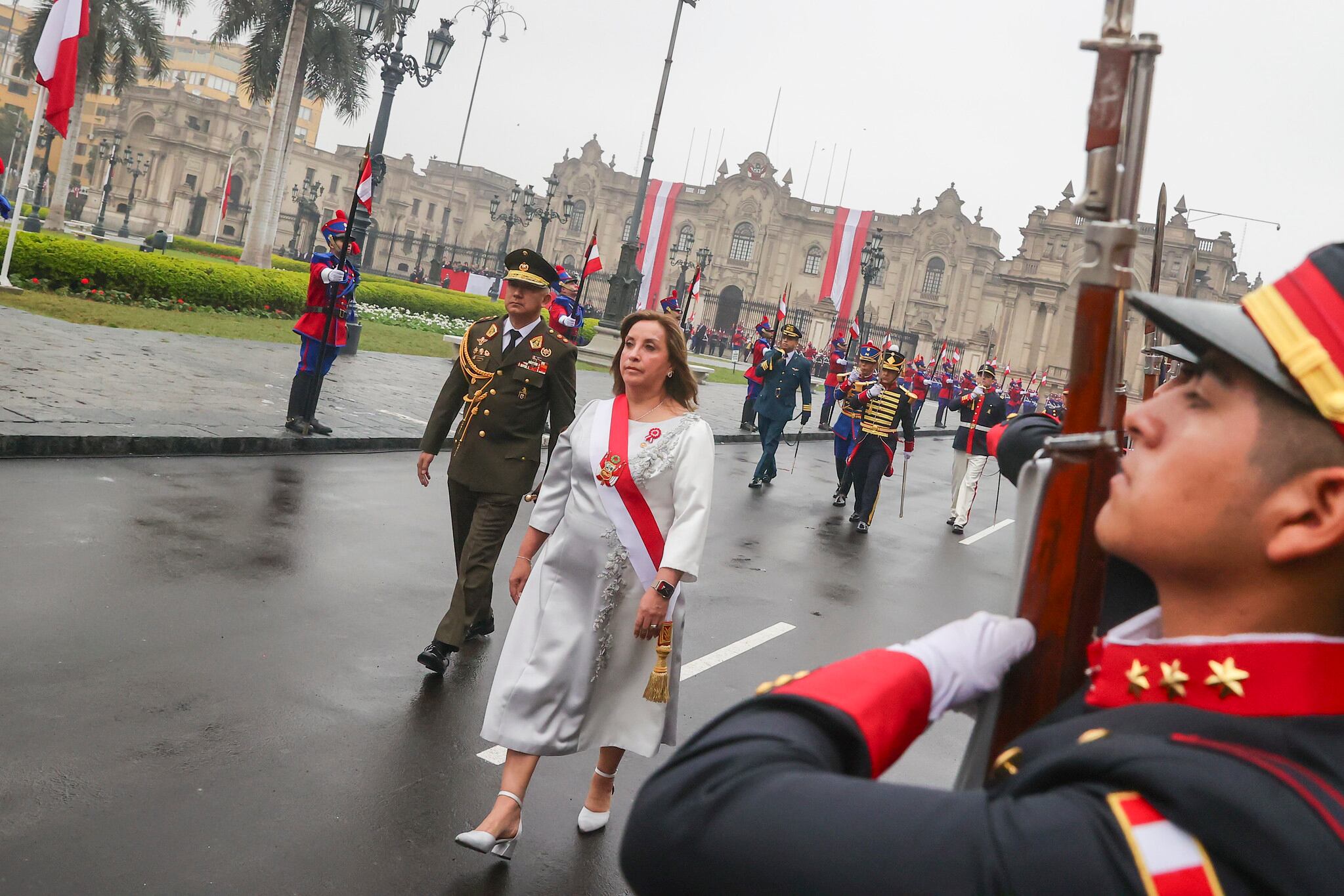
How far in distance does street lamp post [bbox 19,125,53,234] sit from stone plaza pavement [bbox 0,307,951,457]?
67.2ft

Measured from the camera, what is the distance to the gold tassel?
3.43m

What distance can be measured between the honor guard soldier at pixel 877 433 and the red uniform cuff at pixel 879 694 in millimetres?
10808

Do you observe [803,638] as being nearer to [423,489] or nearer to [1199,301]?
[423,489]

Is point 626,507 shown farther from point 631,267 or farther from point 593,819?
point 631,267

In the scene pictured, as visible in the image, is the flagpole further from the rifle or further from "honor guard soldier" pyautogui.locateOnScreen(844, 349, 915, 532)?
the rifle

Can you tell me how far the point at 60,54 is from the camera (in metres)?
14.5

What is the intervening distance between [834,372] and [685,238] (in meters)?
60.2

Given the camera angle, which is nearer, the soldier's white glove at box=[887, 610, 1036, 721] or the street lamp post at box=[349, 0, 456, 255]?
the soldier's white glove at box=[887, 610, 1036, 721]

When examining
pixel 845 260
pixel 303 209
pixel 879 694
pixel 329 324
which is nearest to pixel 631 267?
pixel 329 324

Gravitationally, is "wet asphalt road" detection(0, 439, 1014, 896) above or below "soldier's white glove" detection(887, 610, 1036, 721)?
below

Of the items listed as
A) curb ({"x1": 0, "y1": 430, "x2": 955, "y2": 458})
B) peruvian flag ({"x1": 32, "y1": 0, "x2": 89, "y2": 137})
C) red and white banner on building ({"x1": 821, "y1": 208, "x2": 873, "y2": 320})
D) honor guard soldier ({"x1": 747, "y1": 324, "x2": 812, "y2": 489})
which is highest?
red and white banner on building ({"x1": 821, "y1": 208, "x2": 873, "y2": 320})

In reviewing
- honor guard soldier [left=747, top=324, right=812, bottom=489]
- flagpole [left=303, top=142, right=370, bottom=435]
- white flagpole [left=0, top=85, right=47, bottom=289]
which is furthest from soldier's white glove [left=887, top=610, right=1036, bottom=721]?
white flagpole [left=0, top=85, right=47, bottom=289]

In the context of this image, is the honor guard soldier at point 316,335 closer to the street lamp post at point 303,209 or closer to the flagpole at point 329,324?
the flagpole at point 329,324

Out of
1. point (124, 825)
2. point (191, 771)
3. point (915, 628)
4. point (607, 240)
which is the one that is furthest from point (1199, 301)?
point (607, 240)
